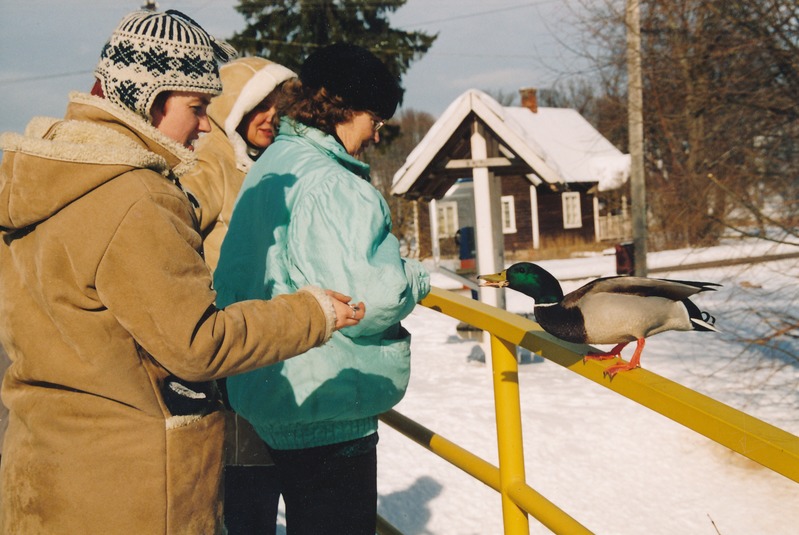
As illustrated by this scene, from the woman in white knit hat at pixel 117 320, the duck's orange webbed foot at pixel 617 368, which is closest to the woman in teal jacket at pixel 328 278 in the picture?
the woman in white knit hat at pixel 117 320

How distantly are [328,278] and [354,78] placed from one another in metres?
0.59

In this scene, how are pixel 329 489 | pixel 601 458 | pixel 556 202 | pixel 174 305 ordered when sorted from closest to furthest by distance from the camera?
pixel 174 305 < pixel 329 489 < pixel 601 458 < pixel 556 202

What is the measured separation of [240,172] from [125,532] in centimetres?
175

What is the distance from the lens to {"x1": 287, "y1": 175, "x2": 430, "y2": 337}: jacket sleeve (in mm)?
1763

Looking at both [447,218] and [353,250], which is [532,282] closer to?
[353,250]

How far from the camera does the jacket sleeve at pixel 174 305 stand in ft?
4.56

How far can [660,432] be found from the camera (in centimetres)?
641

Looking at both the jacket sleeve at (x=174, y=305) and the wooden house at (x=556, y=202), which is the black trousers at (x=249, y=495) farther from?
the wooden house at (x=556, y=202)

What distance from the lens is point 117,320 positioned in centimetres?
145

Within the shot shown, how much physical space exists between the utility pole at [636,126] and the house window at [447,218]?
15.4m

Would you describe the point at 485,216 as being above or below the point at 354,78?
below

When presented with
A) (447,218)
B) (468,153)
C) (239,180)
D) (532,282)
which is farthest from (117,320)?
(447,218)

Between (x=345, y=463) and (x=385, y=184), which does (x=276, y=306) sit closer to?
(x=345, y=463)

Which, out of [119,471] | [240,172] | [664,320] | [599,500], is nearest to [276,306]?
[119,471]
